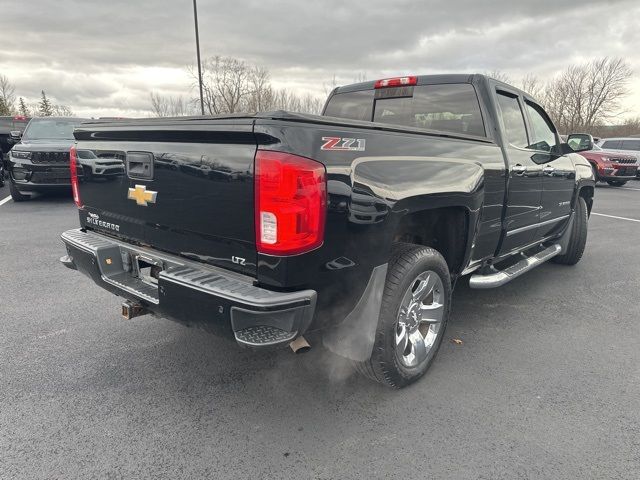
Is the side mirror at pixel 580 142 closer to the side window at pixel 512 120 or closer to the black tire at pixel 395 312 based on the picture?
the side window at pixel 512 120

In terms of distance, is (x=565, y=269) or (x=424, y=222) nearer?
(x=424, y=222)

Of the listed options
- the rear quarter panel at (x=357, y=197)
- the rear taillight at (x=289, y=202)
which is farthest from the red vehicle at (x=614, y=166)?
the rear taillight at (x=289, y=202)

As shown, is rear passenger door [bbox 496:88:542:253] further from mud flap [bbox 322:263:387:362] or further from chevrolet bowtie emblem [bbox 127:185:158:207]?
chevrolet bowtie emblem [bbox 127:185:158:207]

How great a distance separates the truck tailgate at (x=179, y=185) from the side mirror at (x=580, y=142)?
404cm

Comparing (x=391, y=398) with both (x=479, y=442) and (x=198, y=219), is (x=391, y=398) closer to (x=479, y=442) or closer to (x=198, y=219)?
(x=479, y=442)

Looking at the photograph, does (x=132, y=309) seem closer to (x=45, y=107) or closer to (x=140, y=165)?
(x=140, y=165)

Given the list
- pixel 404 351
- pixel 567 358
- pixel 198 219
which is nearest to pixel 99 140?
pixel 198 219

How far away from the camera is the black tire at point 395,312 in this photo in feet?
7.84

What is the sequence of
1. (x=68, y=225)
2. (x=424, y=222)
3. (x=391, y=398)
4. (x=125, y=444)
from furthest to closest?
1. (x=68, y=225)
2. (x=424, y=222)
3. (x=391, y=398)
4. (x=125, y=444)

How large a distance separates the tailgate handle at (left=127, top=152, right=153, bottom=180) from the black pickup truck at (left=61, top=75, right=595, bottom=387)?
0.4 inches

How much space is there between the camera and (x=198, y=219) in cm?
220

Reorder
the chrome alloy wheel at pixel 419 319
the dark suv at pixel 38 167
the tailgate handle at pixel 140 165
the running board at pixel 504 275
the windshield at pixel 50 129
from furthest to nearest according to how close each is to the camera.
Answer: the windshield at pixel 50 129, the dark suv at pixel 38 167, the running board at pixel 504 275, the chrome alloy wheel at pixel 419 319, the tailgate handle at pixel 140 165

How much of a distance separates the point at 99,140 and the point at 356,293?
1917mm

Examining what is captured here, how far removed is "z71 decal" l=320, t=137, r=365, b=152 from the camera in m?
1.96
